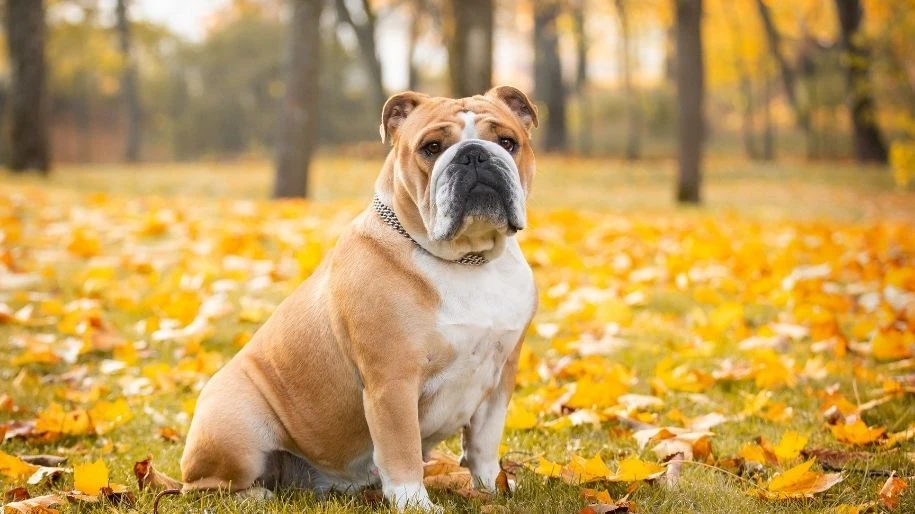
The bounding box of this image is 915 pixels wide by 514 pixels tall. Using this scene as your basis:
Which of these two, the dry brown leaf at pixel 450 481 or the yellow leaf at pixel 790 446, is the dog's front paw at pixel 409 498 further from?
the yellow leaf at pixel 790 446

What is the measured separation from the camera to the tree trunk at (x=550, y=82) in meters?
32.2

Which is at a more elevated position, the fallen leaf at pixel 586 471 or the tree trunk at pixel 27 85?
the tree trunk at pixel 27 85

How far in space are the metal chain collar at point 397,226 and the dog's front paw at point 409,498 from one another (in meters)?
0.77

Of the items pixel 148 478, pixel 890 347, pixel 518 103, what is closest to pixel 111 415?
pixel 148 478

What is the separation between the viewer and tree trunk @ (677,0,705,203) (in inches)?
537

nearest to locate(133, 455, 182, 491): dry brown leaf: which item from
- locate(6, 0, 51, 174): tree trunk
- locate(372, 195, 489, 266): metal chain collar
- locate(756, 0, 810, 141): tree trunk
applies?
locate(372, 195, 489, 266): metal chain collar

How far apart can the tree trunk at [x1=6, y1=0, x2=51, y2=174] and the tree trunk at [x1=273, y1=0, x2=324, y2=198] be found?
4.93 metres

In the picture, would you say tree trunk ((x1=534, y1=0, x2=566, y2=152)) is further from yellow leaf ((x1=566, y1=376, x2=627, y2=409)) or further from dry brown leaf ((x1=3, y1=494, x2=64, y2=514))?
dry brown leaf ((x1=3, y1=494, x2=64, y2=514))

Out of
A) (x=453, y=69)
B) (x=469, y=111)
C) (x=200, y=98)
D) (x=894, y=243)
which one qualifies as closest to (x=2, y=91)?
(x=200, y=98)

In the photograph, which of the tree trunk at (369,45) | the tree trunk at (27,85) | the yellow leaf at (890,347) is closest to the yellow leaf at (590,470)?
the yellow leaf at (890,347)

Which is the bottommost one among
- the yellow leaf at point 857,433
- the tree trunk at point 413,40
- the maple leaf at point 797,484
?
the yellow leaf at point 857,433

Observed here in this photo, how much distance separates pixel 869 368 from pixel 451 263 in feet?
9.23

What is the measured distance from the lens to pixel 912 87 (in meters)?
13.3

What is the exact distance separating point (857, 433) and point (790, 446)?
1.39 ft
